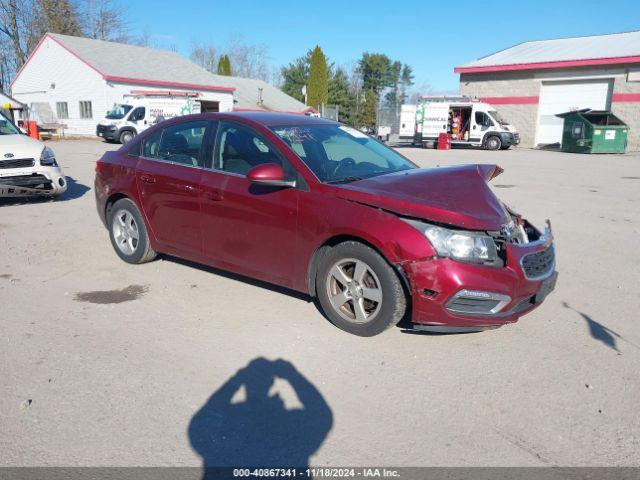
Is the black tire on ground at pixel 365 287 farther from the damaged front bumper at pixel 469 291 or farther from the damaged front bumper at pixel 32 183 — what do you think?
the damaged front bumper at pixel 32 183

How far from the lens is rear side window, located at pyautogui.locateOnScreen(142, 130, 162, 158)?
18.1 ft

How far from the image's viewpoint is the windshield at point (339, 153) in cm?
444

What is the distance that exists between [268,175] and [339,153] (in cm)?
92

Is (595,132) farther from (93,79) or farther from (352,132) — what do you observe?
(93,79)

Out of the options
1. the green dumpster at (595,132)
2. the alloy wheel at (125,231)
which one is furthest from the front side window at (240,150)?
the green dumpster at (595,132)

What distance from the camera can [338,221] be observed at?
3.98 m

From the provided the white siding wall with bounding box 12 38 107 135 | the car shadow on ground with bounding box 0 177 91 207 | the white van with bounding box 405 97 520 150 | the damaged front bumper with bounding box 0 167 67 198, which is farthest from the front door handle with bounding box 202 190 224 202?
the white siding wall with bounding box 12 38 107 135

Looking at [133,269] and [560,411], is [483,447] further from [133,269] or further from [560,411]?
[133,269]

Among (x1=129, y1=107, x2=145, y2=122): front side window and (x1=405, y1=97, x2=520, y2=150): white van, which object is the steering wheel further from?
(x1=405, y1=97, x2=520, y2=150): white van

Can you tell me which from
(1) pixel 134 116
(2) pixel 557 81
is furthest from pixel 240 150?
(2) pixel 557 81

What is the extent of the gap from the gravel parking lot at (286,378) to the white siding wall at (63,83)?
1257 inches

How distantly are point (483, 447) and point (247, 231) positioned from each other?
2.58 metres

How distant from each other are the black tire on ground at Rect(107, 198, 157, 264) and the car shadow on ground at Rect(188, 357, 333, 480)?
2.59 metres

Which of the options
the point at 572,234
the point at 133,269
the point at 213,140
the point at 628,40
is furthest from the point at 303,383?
the point at 628,40
